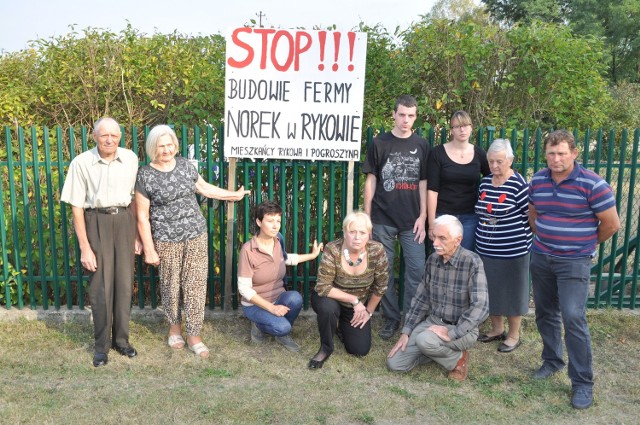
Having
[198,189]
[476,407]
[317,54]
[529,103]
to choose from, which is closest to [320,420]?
[476,407]

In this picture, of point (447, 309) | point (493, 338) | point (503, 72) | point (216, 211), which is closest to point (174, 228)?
point (216, 211)

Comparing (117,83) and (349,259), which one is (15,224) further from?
(349,259)

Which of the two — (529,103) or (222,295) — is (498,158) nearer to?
(529,103)

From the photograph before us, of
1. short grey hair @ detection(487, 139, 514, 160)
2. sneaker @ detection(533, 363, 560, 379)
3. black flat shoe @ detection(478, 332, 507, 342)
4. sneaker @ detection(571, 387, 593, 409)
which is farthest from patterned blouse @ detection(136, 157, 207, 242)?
sneaker @ detection(571, 387, 593, 409)

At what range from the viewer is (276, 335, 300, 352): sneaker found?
4719 millimetres

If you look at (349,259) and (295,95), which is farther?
(295,95)

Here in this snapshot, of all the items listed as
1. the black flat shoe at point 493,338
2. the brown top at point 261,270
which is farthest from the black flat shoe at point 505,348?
the brown top at point 261,270

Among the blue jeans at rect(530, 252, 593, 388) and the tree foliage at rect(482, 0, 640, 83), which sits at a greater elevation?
the tree foliage at rect(482, 0, 640, 83)

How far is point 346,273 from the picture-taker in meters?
4.47

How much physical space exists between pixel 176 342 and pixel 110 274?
0.79 meters

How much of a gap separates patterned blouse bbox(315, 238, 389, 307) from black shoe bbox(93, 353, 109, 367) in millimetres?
1666

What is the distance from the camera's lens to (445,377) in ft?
13.9

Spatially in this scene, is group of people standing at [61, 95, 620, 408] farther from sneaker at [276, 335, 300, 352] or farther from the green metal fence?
the green metal fence

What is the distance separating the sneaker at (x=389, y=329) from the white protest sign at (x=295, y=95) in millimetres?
1447
